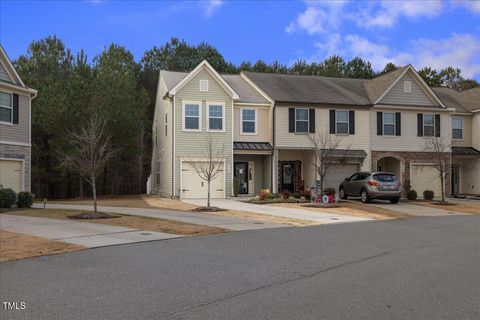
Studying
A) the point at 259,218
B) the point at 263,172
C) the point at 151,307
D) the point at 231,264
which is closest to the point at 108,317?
the point at 151,307

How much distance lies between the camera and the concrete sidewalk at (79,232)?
41.6 feet

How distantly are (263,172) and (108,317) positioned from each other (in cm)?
2591

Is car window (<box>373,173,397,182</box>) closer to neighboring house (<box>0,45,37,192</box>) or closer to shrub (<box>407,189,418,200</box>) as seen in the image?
shrub (<box>407,189,418,200</box>)

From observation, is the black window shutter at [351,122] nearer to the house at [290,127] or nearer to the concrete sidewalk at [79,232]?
the house at [290,127]

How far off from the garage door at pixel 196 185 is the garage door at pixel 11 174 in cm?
849

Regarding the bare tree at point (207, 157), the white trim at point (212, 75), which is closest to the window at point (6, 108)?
the white trim at point (212, 75)

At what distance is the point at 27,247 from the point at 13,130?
14.0m

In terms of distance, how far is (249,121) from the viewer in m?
30.4

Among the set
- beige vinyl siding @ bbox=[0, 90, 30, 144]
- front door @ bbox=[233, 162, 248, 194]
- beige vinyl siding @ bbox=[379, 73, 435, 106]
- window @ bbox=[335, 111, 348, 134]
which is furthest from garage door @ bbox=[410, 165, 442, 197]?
beige vinyl siding @ bbox=[0, 90, 30, 144]

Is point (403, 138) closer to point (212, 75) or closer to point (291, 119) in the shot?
point (291, 119)

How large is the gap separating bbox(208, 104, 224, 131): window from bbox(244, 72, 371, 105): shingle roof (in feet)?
11.3

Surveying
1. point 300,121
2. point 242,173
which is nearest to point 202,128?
point 242,173

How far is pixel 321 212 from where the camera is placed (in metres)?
22.0

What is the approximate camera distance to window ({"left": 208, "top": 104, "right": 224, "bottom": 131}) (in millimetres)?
28922
